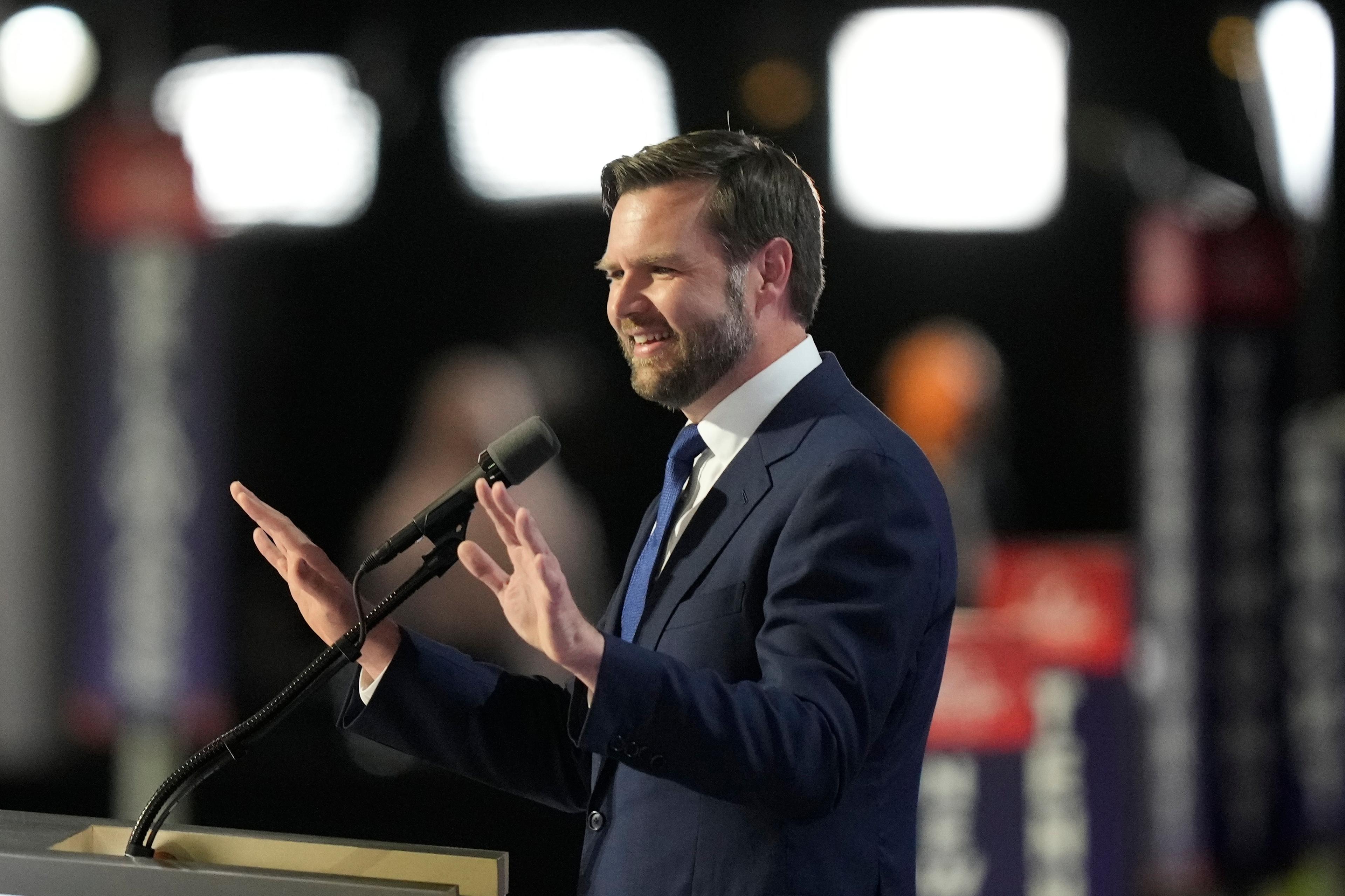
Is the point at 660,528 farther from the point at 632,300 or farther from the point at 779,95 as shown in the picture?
the point at 779,95

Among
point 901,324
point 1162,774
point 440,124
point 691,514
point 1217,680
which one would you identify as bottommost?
point 1162,774

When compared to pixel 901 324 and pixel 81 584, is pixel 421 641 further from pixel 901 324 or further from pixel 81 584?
pixel 81 584

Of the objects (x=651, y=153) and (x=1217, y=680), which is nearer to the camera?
(x=651, y=153)

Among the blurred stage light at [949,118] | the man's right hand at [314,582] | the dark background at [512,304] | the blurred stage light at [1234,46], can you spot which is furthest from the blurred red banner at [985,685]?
the man's right hand at [314,582]

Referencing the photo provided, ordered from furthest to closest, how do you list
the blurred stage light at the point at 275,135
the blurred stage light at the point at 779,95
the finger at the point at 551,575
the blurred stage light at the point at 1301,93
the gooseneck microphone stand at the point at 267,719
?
the blurred stage light at the point at 275,135, the blurred stage light at the point at 779,95, the blurred stage light at the point at 1301,93, the gooseneck microphone stand at the point at 267,719, the finger at the point at 551,575

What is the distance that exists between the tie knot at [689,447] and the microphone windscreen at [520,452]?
237 millimetres

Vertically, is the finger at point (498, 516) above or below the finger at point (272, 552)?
above

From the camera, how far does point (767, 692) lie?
998 mm

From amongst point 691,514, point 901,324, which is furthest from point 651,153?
point 901,324

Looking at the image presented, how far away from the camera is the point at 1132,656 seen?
2.35 m

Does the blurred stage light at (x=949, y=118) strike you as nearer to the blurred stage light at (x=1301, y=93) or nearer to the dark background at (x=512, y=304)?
Result: the dark background at (x=512, y=304)

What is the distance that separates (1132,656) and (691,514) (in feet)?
4.65

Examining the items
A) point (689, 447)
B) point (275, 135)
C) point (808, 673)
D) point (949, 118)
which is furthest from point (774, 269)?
point (275, 135)

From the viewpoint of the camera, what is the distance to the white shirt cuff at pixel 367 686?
1.22 metres
